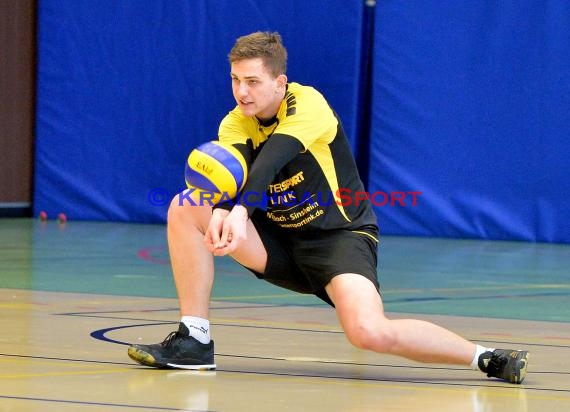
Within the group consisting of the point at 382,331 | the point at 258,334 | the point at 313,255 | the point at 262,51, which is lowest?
the point at 382,331

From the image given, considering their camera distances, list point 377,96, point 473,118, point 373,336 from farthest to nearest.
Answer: point 377,96, point 473,118, point 373,336

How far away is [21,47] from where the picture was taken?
46.7 ft

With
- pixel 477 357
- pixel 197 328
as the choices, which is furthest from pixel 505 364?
pixel 197 328

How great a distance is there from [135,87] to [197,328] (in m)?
9.89

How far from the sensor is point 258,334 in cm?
530

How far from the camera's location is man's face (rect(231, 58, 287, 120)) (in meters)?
4.20

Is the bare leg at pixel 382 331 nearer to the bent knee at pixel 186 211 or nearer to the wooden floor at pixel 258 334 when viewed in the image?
the wooden floor at pixel 258 334

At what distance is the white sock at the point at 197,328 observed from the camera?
14.1 ft

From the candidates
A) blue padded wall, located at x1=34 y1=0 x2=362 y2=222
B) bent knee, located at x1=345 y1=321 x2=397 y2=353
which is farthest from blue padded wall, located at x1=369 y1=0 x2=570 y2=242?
bent knee, located at x1=345 y1=321 x2=397 y2=353

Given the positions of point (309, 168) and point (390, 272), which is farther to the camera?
point (390, 272)

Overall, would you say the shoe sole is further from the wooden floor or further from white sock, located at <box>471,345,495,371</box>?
white sock, located at <box>471,345,495,371</box>

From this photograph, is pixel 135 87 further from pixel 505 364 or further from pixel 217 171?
pixel 505 364

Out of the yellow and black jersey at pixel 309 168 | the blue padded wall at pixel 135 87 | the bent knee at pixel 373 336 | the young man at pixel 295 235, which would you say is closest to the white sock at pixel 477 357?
the young man at pixel 295 235

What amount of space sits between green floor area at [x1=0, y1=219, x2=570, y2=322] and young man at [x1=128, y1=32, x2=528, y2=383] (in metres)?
2.23
